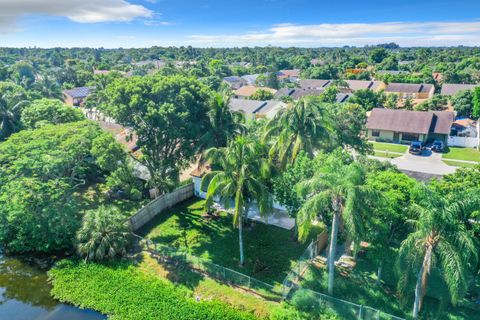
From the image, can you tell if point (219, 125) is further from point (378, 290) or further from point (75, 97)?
point (75, 97)

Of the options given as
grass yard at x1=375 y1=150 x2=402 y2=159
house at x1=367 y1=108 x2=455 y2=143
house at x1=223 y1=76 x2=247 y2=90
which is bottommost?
grass yard at x1=375 y1=150 x2=402 y2=159

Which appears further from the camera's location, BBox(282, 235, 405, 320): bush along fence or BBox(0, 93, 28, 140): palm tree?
BBox(0, 93, 28, 140): palm tree

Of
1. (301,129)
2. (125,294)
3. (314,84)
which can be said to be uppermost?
(301,129)

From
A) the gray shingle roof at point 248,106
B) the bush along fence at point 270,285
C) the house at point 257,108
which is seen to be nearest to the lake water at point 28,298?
the bush along fence at point 270,285

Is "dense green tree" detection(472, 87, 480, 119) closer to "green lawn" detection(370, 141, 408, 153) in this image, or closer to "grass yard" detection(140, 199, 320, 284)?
"green lawn" detection(370, 141, 408, 153)

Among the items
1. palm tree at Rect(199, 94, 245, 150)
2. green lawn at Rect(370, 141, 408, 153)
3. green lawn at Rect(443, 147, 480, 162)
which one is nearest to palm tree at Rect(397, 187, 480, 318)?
palm tree at Rect(199, 94, 245, 150)

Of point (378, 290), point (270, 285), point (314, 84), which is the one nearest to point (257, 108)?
point (314, 84)
